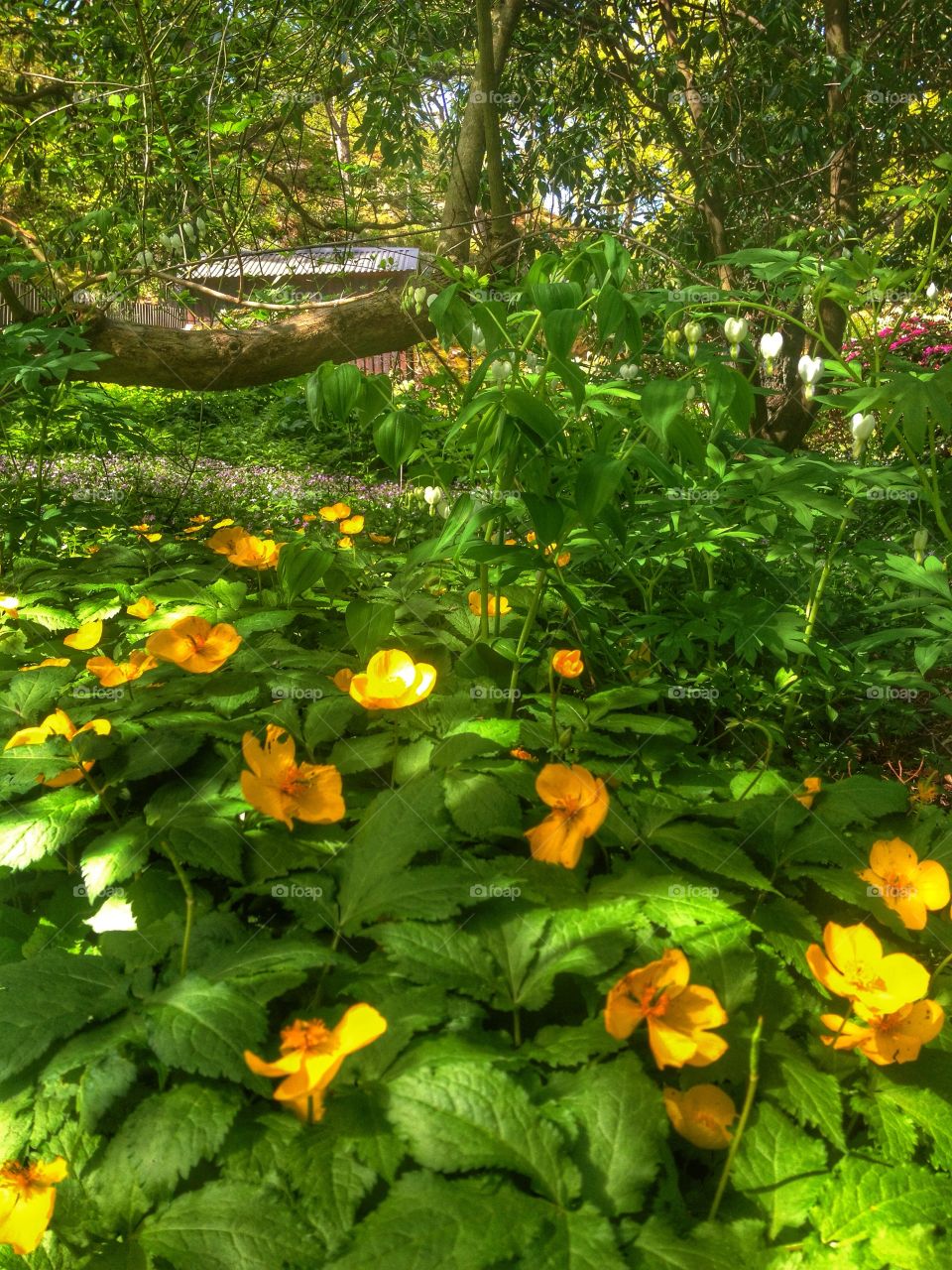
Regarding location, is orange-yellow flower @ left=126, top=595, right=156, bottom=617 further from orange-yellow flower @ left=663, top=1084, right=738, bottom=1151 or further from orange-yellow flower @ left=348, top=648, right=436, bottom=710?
orange-yellow flower @ left=663, top=1084, right=738, bottom=1151

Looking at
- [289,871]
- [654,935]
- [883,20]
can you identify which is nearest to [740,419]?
[654,935]

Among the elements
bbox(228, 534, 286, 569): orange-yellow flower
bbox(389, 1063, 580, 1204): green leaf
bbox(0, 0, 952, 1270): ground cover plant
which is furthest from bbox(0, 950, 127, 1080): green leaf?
bbox(228, 534, 286, 569): orange-yellow flower

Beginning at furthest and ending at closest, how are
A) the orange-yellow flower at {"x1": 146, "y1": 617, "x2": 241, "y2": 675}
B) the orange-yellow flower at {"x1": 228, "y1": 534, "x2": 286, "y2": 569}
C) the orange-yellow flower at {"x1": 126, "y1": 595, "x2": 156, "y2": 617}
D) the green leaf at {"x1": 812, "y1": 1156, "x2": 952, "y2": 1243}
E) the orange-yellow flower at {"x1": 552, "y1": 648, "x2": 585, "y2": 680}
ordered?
1. the orange-yellow flower at {"x1": 228, "y1": 534, "x2": 286, "y2": 569}
2. the orange-yellow flower at {"x1": 126, "y1": 595, "x2": 156, "y2": 617}
3. the orange-yellow flower at {"x1": 552, "y1": 648, "x2": 585, "y2": 680}
4. the orange-yellow flower at {"x1": 146, "y1": 617, "x2": 241, "y2": 675}
5. the green leaf at {"x1": 812, "y1": 1156, "x2": 952, "y2": 1243}

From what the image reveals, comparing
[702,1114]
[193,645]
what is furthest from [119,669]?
[702,1114]

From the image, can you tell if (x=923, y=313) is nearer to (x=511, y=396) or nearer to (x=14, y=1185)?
(x=511, y=396)

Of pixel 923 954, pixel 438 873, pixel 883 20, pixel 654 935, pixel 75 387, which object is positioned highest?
pixel 883 20

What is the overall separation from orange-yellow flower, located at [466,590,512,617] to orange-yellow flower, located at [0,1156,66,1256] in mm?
1107

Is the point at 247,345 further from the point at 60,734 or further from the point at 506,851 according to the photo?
the point at 506,851

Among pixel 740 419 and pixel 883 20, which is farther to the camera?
pixel 883 20

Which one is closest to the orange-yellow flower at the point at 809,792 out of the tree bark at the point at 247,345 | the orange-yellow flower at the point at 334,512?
the orange-yellow flower at the point at 334,512

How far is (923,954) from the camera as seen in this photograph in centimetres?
119

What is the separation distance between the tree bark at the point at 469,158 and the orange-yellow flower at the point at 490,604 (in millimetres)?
2289

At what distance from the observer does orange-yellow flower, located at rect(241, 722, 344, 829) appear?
1.09 meters

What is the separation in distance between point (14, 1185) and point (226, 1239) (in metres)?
0.18
